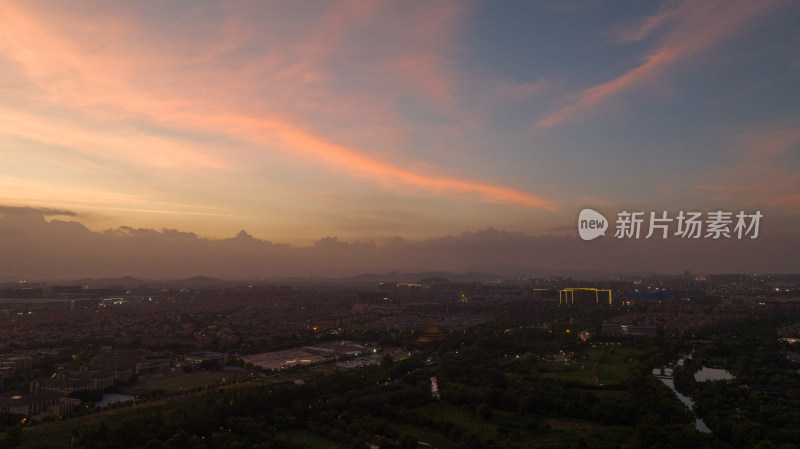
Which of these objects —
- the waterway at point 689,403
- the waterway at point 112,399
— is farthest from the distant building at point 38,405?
the waterway at point 689,403

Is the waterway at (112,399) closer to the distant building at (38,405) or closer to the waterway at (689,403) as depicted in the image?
the distant building at (38,405)

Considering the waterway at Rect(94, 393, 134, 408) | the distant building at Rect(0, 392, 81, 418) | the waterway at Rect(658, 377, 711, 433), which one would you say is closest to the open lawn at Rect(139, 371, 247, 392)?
the waterway at Rect(94, 393, 134, 408)

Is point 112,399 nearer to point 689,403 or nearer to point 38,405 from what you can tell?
point 38,405

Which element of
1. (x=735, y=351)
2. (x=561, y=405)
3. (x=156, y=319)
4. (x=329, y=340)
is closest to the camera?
(x=561, y=405)

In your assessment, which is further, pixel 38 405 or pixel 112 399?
pixel 112 399

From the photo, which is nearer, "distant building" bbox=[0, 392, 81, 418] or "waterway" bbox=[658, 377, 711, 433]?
"waterway" bbox=[658, 377, 711, 433]

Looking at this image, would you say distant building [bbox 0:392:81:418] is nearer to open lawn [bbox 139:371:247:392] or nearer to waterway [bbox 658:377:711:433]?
open lawn [bbox 139:371:247:392]

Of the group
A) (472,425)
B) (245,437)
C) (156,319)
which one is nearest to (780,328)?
(472,425)

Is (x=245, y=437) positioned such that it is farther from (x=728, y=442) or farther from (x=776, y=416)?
(x=776, y=416)

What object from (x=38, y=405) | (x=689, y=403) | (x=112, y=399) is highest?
(x=689, y=403)

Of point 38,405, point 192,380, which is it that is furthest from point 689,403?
point 38,405

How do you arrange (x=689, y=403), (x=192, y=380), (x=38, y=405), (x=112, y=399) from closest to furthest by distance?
(x=38, y=405)
(x=689, y=403)
(x=112, y=399)
(x=192, y=380)
